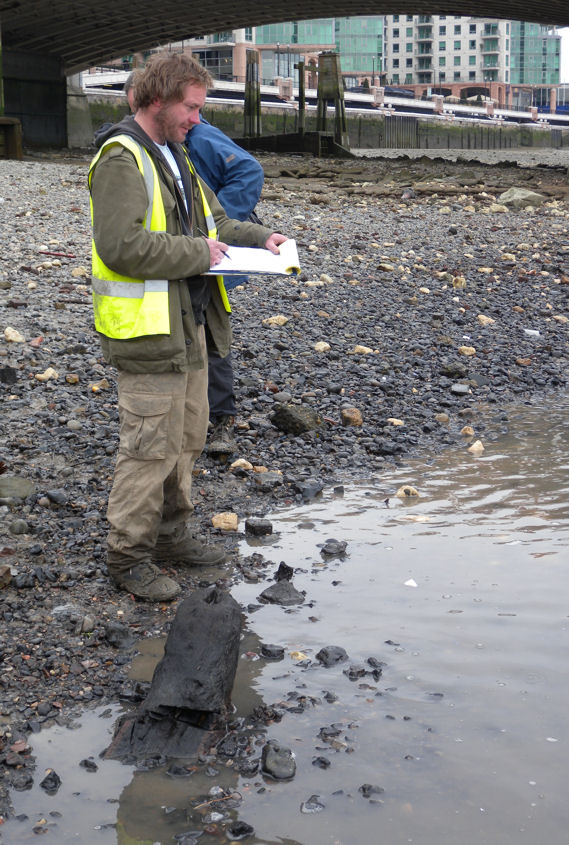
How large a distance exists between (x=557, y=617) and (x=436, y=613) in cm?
43

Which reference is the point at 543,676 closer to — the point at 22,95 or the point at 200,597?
the point at 200,597

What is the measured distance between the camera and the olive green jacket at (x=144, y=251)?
133 inches

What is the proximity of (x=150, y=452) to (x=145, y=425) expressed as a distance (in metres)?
0.10

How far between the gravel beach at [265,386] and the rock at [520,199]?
2341mm

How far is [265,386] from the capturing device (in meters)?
6.73

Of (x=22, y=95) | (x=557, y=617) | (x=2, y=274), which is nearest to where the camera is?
(x=557, y=617)

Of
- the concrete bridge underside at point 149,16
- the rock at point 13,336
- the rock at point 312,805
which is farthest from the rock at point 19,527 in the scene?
the concrete bridge underside at point 149,16

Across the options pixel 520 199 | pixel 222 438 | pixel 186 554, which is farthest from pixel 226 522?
pixel 520 199

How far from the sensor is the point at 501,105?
12875 centimetres

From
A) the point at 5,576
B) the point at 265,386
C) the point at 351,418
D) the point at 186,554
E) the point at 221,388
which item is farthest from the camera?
the point at 265,386

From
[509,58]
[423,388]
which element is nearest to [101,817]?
[423,388]

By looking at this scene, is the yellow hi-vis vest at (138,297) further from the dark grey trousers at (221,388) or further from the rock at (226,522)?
the dark grey trousers at (221,388)

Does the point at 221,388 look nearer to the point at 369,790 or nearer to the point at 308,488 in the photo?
the point at 308,488

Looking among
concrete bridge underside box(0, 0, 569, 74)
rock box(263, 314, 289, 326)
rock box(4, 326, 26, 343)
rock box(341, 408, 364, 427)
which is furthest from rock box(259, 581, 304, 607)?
concrete bridge underside box(0, 0, 569, 74)
